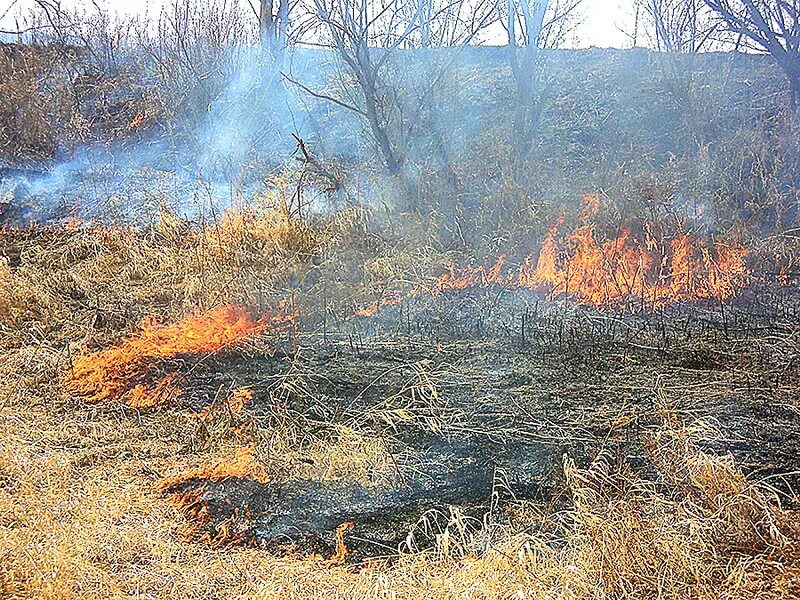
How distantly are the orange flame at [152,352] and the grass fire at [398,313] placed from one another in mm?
25

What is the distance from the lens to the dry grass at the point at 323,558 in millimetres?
2758

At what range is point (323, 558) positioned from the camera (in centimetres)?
305

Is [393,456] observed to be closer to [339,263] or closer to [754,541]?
[754,541]

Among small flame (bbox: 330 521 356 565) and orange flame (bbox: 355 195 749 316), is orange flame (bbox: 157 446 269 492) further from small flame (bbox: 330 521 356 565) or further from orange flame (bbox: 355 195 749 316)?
orange flame (bbox: 355 195 749 316)

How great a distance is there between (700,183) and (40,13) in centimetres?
1062

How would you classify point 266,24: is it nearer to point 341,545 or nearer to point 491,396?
point 491,396

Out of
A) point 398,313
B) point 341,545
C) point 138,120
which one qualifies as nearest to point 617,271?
point 398,313

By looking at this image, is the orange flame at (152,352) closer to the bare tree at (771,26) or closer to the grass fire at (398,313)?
Answer: the grass fire at (398,313)

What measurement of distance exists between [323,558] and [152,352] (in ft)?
9.12

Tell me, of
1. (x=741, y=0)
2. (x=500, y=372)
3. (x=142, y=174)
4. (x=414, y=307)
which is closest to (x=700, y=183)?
(x=741, y=0)

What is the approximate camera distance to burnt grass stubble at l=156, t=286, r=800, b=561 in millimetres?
3420

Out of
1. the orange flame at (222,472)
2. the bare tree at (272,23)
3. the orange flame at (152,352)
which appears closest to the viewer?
the orange flame at (222,472)

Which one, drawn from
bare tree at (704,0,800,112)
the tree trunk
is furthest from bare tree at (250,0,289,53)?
bare tree at (704,0,800,112)

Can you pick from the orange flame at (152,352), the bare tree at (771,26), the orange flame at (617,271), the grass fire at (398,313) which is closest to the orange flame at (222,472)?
the grass fire at (398,313)
